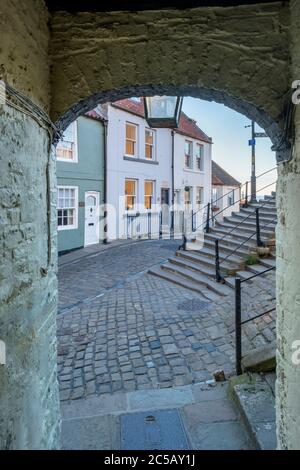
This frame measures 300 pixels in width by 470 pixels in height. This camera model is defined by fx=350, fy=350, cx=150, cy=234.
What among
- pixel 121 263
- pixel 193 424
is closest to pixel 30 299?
pixel 193 424

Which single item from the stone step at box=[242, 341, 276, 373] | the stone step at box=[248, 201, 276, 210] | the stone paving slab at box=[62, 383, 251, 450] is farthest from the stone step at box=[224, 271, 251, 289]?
the stone paving slab at box=[62, 383, 251, 450]

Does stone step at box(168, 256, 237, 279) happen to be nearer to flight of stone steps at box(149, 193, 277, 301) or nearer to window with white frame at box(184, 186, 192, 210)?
flight of stone steps at box(149, 193, 277, 301)

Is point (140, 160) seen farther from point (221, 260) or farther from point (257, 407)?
point (257, 407)

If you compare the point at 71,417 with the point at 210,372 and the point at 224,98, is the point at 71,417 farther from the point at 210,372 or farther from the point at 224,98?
the point at 224,98

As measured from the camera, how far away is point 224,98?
2547 millimetres

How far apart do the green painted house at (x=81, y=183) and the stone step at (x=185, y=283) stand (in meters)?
4.14

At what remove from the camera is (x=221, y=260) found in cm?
863

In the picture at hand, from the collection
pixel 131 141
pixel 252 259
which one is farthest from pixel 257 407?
pixel 131 141

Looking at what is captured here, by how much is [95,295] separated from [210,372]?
392cm

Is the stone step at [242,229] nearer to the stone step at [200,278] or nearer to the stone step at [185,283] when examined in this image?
the stone step at [200,278]

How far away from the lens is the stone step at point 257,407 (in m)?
2.93

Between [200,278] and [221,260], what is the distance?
2.49 feet

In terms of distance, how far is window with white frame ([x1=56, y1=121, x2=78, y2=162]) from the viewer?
1187 centimetres

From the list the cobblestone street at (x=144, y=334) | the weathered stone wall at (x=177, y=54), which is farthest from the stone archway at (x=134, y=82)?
the cobblestone street at (x=144, y=334)
